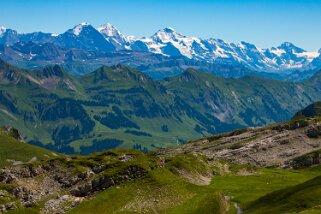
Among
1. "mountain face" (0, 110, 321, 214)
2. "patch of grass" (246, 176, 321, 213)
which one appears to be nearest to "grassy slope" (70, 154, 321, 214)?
"mountain face" (0, 110, 321, 214)

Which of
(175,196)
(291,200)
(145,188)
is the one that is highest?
(291,200)

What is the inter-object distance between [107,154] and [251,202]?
50.3 metres

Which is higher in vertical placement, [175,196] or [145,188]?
[145,188]

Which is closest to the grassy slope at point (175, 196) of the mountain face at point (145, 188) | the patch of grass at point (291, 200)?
the mountain face at point (145, 188)

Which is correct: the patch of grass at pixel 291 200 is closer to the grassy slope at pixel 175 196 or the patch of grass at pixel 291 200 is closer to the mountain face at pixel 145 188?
the mountain face at pixel 145 188

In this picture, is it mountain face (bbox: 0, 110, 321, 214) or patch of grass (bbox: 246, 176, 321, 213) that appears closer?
patch of grass (bbox: 246, 176, 321, 213)

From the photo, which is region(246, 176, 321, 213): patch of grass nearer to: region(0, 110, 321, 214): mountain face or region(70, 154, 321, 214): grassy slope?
region(0, 110, 321, 214): mountain face

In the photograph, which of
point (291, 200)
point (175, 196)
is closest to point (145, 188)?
point (175, 196)

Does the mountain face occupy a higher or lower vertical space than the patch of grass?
lower

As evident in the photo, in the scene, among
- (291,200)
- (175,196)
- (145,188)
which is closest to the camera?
(291,200)

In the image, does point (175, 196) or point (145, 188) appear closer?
point (175, 196)

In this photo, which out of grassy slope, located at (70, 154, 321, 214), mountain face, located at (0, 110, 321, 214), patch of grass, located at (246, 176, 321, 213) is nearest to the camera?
patch of grass, located at (246, 176, 321, 213)

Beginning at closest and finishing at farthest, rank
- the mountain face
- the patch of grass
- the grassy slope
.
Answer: the patch of grass
the mountain face
the grassy slope

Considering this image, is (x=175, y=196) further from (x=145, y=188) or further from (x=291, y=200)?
(x=291, y=200)
